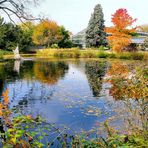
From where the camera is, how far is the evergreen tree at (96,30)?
5531 centimetres

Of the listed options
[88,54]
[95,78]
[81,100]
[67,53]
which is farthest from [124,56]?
[81,100]

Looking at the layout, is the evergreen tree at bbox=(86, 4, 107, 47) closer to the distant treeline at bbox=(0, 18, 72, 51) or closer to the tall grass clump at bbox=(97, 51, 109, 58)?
the distant treeline at bbox=(0, 18, 72, 51)

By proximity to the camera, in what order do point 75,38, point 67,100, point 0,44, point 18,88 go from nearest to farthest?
point 67,100 → point 18,88 → point 0,44 → point 75,38

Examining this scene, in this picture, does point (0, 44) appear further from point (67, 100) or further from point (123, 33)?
point (67, 100)

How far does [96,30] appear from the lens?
55.0 meters

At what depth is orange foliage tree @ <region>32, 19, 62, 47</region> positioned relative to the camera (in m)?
58.0

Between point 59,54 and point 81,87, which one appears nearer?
point 81,87

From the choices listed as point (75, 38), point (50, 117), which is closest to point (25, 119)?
point (50, 117)

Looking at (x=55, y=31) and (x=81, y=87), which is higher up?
(x=55, y=31)

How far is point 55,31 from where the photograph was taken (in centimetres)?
5909

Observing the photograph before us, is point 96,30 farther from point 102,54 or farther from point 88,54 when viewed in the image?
point 102,54

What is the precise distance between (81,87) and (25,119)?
12.4 m

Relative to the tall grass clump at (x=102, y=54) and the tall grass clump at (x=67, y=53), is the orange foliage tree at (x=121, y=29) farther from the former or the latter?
the tall grass clump at (x=67, y=53)

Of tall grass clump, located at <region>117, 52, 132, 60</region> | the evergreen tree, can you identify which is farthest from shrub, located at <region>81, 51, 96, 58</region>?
the evergreen tree
